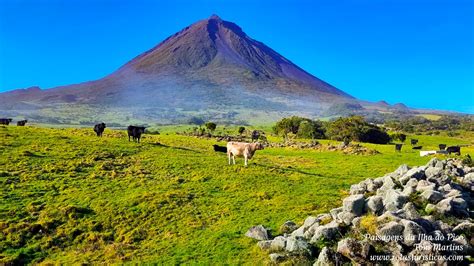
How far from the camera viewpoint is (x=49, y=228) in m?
14.6

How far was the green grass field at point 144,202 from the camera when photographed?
13.1 m

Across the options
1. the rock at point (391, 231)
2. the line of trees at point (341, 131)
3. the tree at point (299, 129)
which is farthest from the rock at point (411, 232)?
the tree at point (299, 129)

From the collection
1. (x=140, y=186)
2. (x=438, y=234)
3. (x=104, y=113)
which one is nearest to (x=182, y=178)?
(x=140, y=186)

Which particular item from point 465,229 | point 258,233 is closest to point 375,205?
point 465,229

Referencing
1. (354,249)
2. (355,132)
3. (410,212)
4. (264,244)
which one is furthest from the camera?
(355,132)

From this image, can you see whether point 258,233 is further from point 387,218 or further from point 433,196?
point 433,196

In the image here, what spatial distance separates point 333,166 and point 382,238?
15823 millimetres

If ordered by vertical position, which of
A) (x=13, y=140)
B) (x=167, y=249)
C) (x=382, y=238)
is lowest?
(x=167, y=249)

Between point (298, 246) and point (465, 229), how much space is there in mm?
4470

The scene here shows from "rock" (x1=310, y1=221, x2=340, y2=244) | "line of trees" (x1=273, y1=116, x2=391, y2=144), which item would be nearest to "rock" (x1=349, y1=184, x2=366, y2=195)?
"rock" (x1=310, y1=221, x2=340, y2=244)

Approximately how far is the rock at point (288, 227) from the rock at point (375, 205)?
2252 mm

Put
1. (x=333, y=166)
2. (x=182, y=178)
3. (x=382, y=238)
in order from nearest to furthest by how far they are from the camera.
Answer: (x=382, y=238) < (x=182, y=178) < (x=333, y=166)

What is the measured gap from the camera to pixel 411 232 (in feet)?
36.3

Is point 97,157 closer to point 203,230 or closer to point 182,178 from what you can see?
point 182,178
